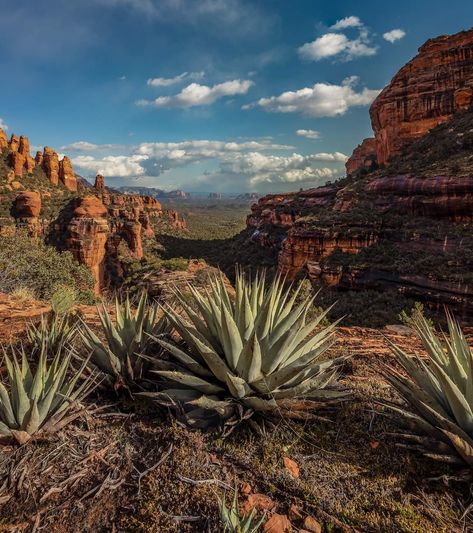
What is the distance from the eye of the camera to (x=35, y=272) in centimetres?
1170

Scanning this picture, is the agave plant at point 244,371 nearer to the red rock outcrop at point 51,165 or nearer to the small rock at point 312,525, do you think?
the small rock at point 312,525

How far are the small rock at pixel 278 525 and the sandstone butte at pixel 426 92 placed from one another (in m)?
44.2

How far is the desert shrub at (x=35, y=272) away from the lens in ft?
31.7

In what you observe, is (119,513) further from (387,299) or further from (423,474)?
(387,299)

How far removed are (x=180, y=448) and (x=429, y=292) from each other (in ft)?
61.7

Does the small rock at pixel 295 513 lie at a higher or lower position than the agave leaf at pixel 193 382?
lower

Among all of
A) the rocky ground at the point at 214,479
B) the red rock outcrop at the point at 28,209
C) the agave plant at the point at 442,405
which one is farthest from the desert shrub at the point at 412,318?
the red rock outcrop at the point at 28,209

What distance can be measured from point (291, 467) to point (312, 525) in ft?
1.24

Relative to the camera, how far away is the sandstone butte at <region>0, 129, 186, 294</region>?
40.4 m

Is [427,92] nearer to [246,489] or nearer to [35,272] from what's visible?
[35,272]

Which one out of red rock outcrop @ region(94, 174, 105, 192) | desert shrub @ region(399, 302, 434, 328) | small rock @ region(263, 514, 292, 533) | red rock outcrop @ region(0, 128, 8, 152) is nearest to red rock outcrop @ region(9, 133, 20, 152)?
red rock outcrop @ region(0, 128, 8, 152)

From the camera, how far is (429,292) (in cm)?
1741


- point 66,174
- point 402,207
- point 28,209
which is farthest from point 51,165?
point 402,207

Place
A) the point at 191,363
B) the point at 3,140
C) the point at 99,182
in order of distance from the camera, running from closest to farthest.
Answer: the point at 191,363 < the point at 3,140 < the point at 99,182
